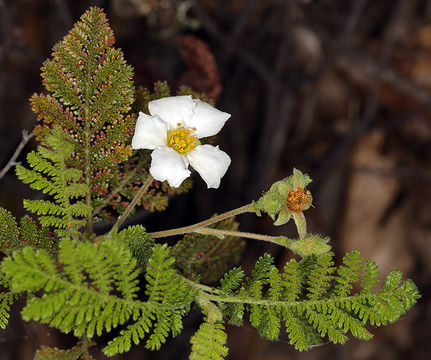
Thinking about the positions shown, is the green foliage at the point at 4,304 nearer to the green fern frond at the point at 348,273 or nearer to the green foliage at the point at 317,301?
the green foliage at the point at 317,301

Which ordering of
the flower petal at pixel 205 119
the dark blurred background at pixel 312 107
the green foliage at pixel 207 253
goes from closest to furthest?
the flower petal at pixel 205 119, the green foliage at pixel 207 253, the dark blurred background at pixel 312 107

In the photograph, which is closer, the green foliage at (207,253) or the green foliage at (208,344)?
the green foliage at (208,344)

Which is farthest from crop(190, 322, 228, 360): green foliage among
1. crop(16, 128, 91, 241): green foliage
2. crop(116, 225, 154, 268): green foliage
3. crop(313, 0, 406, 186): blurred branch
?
crop(313, 0, 406, 186): blurred branch

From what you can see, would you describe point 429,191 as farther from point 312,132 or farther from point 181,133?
point 181,133

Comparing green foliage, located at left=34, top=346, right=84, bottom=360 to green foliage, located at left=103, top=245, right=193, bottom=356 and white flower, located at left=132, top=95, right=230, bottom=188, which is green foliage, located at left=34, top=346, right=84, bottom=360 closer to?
green foliage, located at left=103, top=245, right=193, bottom=356

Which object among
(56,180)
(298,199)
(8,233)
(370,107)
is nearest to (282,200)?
(298,199)

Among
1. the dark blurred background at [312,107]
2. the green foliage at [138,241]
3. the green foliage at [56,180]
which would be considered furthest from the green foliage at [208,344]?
the dark blurred background at [312,107]

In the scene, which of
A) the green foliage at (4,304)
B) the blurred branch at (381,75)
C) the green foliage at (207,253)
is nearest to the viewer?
the green foliage at (4,304)

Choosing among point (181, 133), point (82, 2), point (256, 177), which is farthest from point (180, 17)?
point (181, 133)
